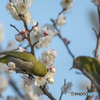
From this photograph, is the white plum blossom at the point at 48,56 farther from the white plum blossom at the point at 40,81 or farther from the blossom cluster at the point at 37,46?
the white plum blossom at the point at 40,81

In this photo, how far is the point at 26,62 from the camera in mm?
1978

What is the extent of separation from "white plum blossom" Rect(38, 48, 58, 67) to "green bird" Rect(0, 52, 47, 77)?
62mm

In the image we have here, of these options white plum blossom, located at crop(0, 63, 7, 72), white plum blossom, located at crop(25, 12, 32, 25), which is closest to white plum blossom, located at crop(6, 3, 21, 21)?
white plum blossom, located at crop(25, 12, 32, 25)

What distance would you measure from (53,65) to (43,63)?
121mm

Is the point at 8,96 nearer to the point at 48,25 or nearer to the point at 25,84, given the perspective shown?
the point at 25,84

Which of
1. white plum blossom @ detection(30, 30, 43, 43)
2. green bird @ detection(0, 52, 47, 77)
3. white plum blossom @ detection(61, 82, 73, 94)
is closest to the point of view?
green bird @ detection(0, 52, 47, 77)

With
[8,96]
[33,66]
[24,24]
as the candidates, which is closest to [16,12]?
[24,24]

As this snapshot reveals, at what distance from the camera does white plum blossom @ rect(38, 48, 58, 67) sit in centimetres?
195

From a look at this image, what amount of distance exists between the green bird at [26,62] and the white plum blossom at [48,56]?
0.06 metres

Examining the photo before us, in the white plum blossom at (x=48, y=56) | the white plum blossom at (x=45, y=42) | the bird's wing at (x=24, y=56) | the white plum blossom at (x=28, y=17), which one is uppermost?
the white plum blossom at (x=28, y=17)

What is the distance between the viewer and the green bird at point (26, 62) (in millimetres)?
1884

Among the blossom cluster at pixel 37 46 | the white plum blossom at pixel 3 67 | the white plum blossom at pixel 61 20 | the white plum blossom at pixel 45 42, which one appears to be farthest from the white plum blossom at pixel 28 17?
the white plum blossom at pixel 61 20

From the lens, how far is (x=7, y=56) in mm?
1884

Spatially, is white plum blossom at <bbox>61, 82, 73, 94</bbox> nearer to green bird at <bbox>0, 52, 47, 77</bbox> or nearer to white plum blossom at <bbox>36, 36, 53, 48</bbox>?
green bird at <bbox>0, 52, 47, 77</bbox>
